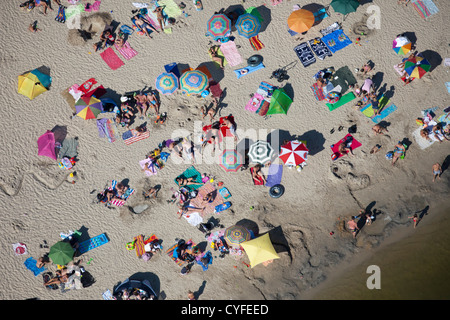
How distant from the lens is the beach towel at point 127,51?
23516mm

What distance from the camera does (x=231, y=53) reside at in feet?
76.7

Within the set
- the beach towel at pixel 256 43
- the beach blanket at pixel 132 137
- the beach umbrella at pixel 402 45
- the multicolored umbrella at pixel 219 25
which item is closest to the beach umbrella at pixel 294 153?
the beach towel at pixel 256 43

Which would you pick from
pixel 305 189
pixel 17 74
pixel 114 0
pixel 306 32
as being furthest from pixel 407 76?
pixel 17 74

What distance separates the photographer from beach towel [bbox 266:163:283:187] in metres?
22.0

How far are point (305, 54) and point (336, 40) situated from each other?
7.25ft

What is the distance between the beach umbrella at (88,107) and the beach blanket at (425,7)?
68.3ft

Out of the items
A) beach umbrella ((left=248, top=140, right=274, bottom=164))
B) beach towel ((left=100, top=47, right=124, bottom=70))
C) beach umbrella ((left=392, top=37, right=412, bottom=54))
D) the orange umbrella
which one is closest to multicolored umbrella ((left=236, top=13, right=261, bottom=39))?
the orange umbrella

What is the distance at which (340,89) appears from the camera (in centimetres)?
2269

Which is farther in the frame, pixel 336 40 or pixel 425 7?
pixel 425 7

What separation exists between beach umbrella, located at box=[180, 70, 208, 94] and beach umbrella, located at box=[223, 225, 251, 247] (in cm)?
837

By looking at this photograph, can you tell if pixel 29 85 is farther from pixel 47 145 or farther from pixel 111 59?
pixel 111 59

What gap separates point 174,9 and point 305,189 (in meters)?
14.2

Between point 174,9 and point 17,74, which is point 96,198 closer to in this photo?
point 17,74

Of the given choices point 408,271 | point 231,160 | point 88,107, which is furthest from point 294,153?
point 88,107
